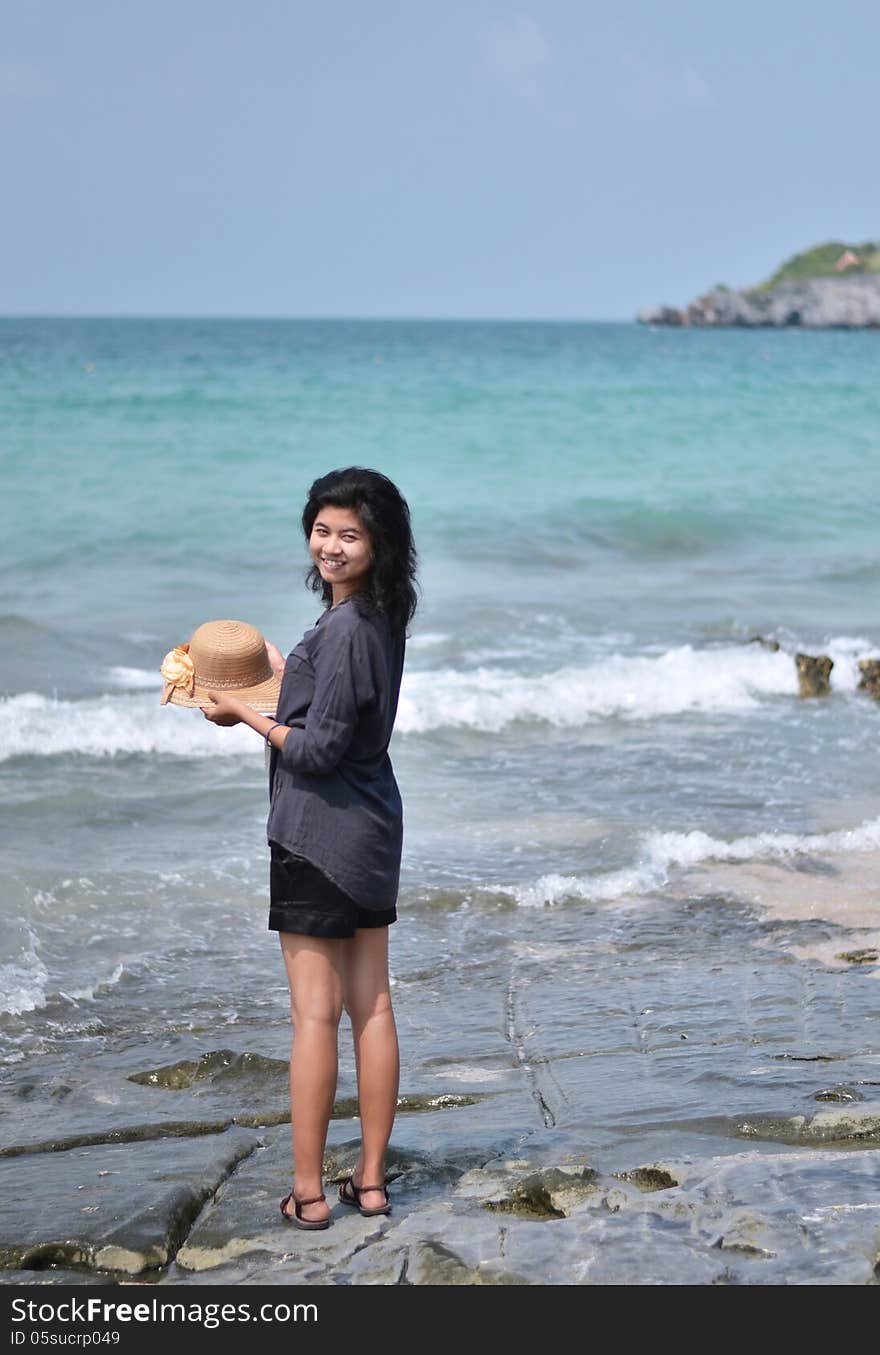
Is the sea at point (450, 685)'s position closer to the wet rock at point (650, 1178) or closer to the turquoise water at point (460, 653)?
the turquoise water at point (460, 653)

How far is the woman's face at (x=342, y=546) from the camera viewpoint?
3785 mm

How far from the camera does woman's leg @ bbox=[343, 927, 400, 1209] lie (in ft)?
12.8

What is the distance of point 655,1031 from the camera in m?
5.43

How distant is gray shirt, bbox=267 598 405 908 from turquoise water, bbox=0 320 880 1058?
246 cm

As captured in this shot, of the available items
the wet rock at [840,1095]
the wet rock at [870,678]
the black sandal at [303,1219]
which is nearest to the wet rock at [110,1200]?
the black sandal at [303,1219]

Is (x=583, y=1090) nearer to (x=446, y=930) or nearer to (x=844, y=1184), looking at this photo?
(x=844, y=1184)

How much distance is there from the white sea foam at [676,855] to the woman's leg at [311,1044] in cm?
349

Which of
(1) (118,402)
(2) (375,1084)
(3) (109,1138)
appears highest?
(1) (118,402)

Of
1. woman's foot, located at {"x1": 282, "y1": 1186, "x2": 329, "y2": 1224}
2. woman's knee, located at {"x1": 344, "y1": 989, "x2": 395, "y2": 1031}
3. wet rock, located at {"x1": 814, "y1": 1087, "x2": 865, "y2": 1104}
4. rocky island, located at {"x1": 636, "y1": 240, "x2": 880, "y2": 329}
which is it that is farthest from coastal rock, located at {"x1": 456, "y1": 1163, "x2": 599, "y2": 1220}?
rocky island, located at {"x1": 636, "y1": 240, "x2": 880, "y2": 329}

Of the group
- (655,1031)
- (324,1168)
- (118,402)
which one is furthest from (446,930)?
(118,402)

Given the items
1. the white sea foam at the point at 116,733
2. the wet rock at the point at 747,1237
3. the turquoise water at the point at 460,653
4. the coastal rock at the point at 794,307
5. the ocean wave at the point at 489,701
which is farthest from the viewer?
the coastal rock at the point at 794,307

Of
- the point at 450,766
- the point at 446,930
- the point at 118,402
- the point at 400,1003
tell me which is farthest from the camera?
the point at 118,402

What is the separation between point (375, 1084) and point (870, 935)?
10.8ft

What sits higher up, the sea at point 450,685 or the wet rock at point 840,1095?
the sea at point 450,685
